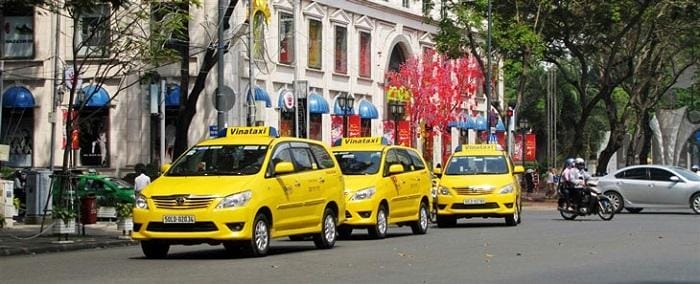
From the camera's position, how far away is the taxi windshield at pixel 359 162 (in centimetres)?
2444

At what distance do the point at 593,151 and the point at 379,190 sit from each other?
74095 mm

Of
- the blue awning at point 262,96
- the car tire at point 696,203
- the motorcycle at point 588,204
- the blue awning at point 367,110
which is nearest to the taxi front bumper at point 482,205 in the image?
the motorcycle at point 588,204

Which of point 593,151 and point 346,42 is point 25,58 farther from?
point 593,151

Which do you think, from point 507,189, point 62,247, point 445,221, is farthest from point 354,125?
point 62,247

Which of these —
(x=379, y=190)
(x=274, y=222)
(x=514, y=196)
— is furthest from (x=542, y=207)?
(x=274, y=222)

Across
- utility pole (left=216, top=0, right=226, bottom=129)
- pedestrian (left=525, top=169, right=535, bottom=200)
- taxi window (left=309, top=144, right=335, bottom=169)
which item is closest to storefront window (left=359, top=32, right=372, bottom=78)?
pedestrian (left=525, top=169, right=535, bottom=200)

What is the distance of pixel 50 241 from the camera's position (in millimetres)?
23500

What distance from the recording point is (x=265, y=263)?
17188 millimetres

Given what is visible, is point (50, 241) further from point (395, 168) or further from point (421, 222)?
point (421, 222)

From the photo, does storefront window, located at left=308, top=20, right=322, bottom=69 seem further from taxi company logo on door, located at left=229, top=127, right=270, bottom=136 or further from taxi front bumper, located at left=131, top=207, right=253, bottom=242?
taxi front bumper, located at left=131, top=207, right=253, bottom=242

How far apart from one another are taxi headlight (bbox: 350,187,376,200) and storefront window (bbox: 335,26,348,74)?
112ft

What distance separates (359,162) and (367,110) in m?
34.4

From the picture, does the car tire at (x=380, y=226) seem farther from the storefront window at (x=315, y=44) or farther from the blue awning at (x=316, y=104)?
the storefront window at (x=315, y=44)

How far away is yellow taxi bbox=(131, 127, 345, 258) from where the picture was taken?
1772 centimetres
